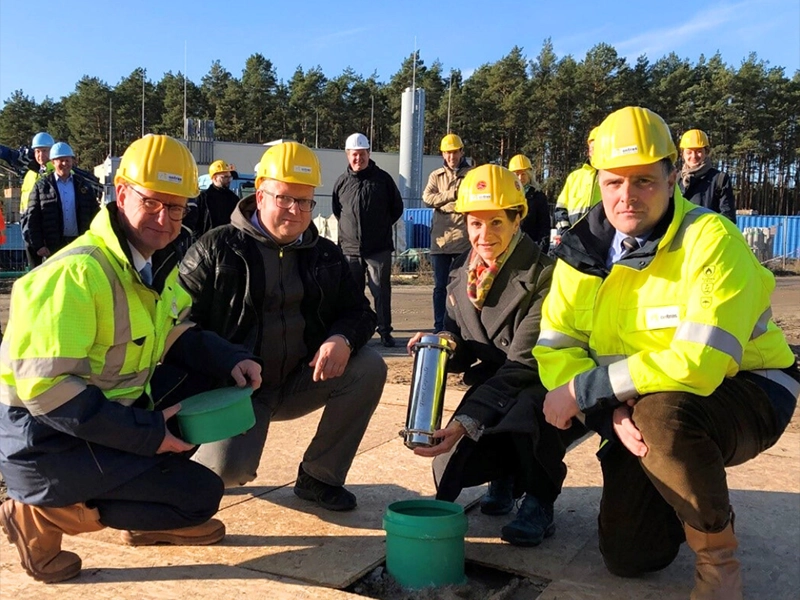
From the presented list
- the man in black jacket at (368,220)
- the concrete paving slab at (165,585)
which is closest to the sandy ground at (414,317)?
the man in black jacket at (368,220)

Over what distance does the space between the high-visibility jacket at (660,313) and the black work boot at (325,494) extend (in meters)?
1.16

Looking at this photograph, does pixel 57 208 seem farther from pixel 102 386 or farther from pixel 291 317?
pixel 102 386

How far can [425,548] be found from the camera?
2.68 m

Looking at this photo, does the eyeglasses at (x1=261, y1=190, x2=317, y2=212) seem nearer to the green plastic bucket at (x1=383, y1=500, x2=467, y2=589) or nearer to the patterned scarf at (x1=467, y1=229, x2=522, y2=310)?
the patterned scarf at (x1=467, y1=229, x2=522, y2=310)

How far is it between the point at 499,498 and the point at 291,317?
126 centimetres

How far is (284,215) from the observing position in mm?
3426

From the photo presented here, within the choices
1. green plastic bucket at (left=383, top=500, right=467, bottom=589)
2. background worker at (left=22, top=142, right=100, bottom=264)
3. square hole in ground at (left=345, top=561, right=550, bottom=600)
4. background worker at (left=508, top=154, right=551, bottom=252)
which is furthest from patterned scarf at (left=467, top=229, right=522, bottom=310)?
background worker at (left=22, top=142, right=100, bottom=264)

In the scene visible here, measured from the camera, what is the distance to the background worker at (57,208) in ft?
25.7

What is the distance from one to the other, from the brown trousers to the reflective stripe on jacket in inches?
68.2

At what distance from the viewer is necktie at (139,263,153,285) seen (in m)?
2.77

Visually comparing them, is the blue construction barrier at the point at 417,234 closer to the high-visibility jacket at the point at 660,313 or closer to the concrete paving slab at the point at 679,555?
the concrete paving slab at the point at 679,555

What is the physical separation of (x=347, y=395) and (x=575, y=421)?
3.34ft

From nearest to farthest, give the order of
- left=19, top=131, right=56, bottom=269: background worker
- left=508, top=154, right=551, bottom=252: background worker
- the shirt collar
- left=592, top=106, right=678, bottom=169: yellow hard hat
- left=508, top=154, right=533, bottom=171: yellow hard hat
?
left=592, top=106, right=678, bottom=169: yellow hard hat < the shirt collar < left=19, top=131, right=56, bottom=269: background worker < left=508, top=154, right=551, bottom=252: background worker < left=508, top=154, right=533, bottom=171: yellow hard hat

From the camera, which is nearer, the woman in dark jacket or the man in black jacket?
the woman in dark jacket
